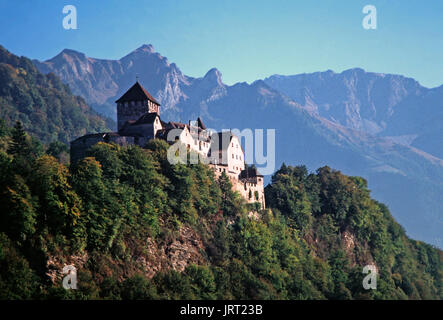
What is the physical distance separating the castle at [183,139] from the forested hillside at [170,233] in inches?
160

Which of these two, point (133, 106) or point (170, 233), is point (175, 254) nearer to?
point (170, 233)

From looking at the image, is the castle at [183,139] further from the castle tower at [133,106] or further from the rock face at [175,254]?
the rock face at [175,254]

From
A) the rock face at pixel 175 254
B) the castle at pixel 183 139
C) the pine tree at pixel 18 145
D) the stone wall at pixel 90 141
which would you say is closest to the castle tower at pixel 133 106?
the castle at pixel 183 139

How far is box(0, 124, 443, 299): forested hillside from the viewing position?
54406mm

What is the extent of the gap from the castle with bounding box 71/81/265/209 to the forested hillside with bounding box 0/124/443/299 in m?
4.07

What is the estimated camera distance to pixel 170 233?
71250 mm

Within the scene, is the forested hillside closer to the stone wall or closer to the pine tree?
the pine tree

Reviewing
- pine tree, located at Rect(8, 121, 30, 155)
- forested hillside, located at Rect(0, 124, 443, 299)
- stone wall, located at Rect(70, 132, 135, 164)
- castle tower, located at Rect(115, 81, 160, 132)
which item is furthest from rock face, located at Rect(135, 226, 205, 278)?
castle tower, located at Rect(115, 81, 160, 132)

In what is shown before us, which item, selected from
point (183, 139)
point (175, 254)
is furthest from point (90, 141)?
point (175, 254)

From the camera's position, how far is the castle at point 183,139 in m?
81.9

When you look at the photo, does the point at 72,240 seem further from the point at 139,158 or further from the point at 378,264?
the point at 378,264

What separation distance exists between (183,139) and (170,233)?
17.4 m

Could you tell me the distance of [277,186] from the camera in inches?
3770

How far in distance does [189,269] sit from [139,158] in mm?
15300
